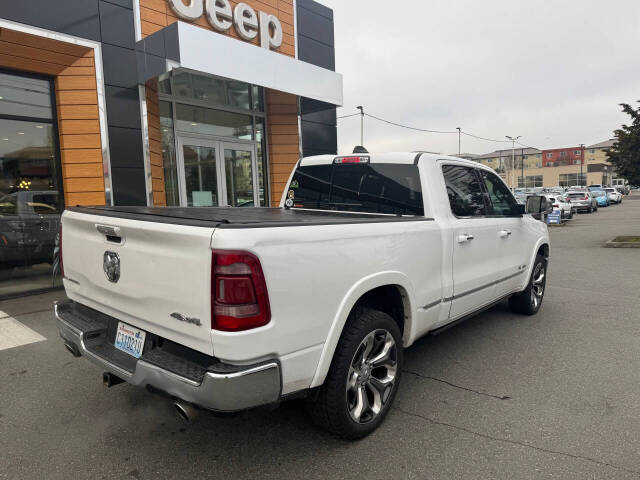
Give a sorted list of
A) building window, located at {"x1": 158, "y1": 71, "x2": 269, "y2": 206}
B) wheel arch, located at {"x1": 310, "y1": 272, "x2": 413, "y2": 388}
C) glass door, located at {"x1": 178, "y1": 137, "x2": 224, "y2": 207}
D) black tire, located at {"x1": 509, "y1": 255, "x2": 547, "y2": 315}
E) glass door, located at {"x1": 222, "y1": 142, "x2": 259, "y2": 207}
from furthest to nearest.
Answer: glass door, located at {"x1": 222, "y1": 142, "x2": 259, "y2": 207} < glass door, located at {"x1": 178, "y1": 137, "x2": 224, "y2": 207} < building window, located at {"x1": 158, "y1": 71, "x2": 269, "y2": 206} < black tire, located at {"x1": 509, "y1": 255, "x2": 547, "y2": 315} < wheel arch, located at {"x1": 310, "y1": 272, "x2": 413, "y2": 388}

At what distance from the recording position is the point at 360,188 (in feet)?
12.5

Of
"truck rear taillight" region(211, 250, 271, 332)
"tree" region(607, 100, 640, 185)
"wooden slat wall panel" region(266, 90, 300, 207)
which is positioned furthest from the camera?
"tree" region(607, 100, 640, 185)

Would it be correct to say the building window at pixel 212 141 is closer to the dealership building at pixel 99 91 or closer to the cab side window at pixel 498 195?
the dealership building at pixel 99 91

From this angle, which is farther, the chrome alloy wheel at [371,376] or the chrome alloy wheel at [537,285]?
the chrome alloy wheel at [537,285]

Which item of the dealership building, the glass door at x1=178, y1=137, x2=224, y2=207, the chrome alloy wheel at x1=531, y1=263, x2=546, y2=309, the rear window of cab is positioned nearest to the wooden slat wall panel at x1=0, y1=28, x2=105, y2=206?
the dealership building

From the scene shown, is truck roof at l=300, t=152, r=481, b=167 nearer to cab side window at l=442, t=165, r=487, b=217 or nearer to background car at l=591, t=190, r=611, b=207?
cab side window at l=442, t=165, r=487, b=217

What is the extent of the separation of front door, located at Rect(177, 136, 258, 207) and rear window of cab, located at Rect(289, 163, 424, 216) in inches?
252

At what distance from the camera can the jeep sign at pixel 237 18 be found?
8.45m

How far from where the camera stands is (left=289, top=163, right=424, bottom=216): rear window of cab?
3.51 m

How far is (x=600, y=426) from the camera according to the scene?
2.85m

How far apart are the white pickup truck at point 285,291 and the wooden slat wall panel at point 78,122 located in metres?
5.06

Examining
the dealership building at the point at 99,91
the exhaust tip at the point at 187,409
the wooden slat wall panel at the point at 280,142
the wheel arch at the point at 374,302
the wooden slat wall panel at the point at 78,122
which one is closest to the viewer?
the exhaust tip at the point at 187,409

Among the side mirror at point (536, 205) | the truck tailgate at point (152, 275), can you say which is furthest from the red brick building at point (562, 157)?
the truck tailgate at point (152, 275)

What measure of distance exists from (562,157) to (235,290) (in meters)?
110
